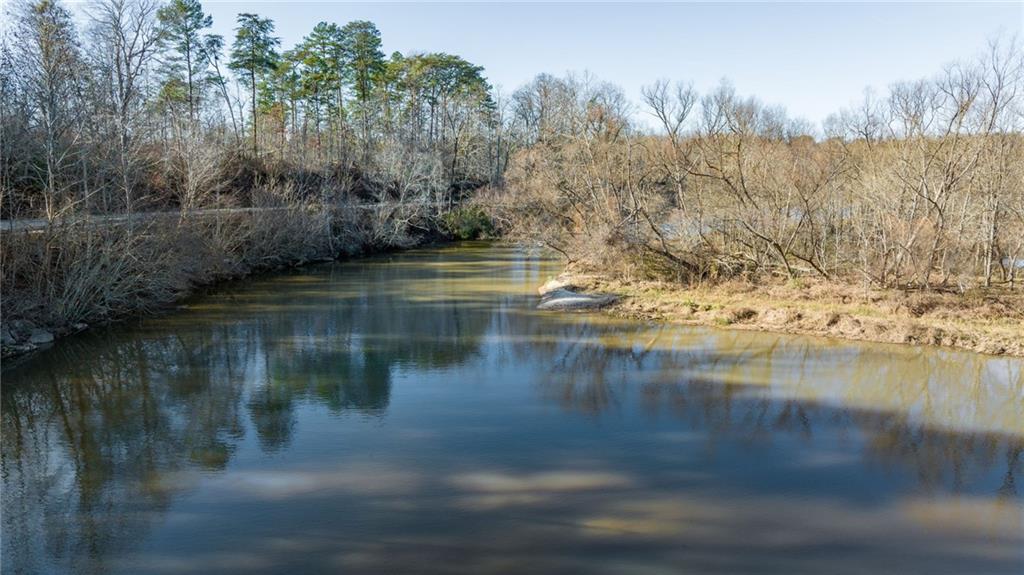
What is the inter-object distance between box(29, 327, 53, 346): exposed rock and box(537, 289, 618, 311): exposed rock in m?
13.5

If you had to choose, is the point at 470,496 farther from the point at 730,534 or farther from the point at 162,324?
the point at 162,324

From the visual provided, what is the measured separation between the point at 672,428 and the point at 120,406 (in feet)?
33.4

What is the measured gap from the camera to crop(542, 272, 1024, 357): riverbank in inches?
644

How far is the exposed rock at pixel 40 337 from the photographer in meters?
16.0

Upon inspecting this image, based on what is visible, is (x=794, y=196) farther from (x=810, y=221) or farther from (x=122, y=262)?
(x=122, y=262)

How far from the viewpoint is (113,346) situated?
16.8 meters

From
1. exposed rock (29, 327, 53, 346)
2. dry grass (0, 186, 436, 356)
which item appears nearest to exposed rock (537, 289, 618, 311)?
dry grass (0, 186, 436, 356)

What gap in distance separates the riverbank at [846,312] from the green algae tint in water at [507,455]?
88 centimetres

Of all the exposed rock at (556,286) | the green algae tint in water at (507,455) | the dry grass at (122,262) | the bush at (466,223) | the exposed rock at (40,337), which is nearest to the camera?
the green algae tint in water at (507,455)

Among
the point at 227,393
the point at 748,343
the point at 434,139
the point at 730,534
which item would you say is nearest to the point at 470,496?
the point at 730,534

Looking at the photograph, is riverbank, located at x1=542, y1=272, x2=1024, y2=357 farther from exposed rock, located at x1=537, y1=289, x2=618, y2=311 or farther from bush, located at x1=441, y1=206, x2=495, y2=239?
bush, located at x1=441, y1=206, x2=495, y2=239

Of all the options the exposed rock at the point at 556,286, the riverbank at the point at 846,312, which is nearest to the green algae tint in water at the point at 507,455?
the riverbank at the point at 846,312

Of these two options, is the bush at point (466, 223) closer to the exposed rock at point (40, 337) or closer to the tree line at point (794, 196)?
the tree line at point (794, 196)

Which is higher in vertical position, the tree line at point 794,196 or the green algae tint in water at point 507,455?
the tree line at point 794,196
